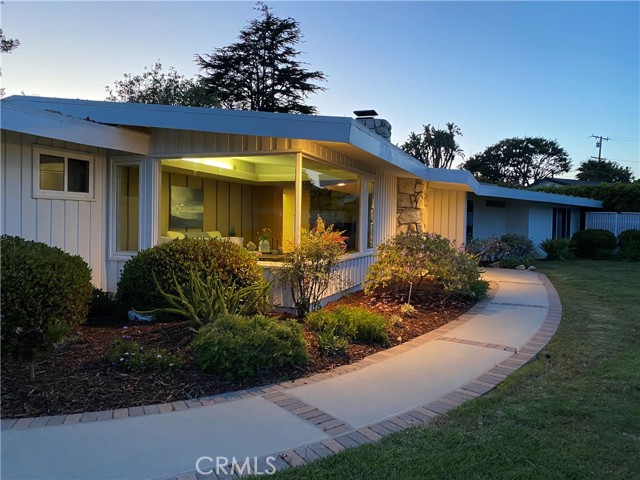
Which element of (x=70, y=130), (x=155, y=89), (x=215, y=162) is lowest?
(x=215, y=162)

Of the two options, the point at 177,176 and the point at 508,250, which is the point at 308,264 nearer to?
the point at 177,176

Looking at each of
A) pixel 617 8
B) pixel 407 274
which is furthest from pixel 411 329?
pixel 617 8

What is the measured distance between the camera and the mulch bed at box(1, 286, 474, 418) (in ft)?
11.2

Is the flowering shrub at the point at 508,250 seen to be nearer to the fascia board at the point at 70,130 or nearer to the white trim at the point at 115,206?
the white trim at the point at 115,206

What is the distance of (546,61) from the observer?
11648 millimetres

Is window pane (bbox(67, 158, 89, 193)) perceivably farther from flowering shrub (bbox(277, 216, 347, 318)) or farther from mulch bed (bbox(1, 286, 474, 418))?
flowering shrub (bbox(277, 216, 347, 318))

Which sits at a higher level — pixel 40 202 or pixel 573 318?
pixel 40 202

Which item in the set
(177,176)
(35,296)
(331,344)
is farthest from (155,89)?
(331,344)

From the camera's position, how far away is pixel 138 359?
402 cm

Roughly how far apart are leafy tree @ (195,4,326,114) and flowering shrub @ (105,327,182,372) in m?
30.8

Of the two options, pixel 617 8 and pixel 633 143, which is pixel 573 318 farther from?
pixel 633 143

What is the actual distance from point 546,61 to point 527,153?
145 ft

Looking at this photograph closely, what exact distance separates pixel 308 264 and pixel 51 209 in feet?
11.9

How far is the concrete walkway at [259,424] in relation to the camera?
2.60 metres
